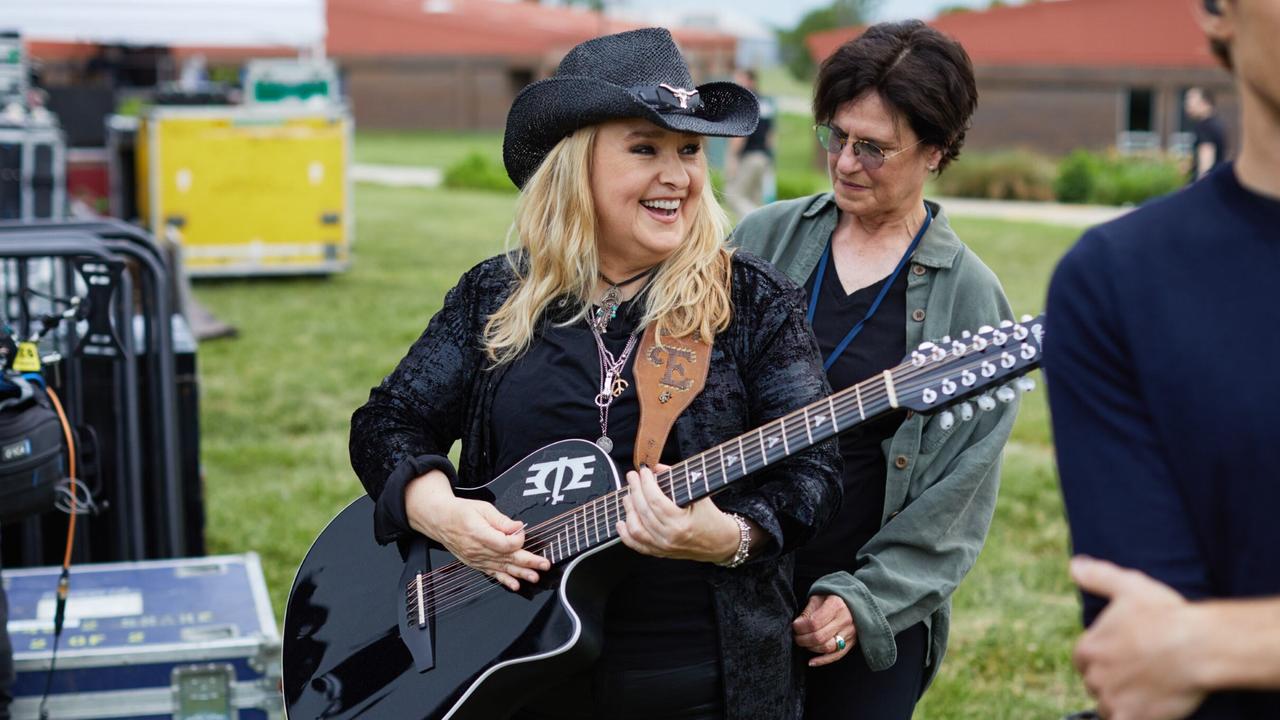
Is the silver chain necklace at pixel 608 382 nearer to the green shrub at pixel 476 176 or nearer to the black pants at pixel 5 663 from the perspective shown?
the black pants at pixel 5 663

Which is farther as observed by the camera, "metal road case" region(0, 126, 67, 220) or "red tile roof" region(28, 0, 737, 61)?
"red tile roof" region(28, 0, 737, 61)

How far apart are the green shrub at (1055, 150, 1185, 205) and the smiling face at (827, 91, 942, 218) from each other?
68.2 feet

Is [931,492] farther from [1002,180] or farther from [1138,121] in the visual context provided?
[1138,121]

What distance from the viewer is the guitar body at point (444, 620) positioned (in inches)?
98.0

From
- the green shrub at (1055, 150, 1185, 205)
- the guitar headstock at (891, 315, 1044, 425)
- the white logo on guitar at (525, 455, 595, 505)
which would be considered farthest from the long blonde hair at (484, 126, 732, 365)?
the green shrub at (1055, 150, 1185, 205)

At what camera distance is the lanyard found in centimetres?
291

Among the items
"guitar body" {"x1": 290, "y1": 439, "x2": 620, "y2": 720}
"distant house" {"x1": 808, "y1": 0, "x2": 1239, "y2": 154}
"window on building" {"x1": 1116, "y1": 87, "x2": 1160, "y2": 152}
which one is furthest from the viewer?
"window on building" {"x1": 1116, "y1": 87, "x2": 1160, "y2": 152}

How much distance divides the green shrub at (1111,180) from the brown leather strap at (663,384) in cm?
2140

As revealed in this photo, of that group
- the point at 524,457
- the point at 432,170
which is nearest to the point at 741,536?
the point at 524,457

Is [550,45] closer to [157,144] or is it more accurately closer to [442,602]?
[157,144]

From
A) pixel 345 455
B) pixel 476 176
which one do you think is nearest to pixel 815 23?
pixel 476 176

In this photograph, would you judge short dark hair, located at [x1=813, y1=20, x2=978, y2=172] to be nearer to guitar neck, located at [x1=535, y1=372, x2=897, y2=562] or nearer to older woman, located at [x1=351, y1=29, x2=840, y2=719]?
older woman, located at [x1=351, y1=29, x2=840, y2=719]

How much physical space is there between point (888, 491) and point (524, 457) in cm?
77

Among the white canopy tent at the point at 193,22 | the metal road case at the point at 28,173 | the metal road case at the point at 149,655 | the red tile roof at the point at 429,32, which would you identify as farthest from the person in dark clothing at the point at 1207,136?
the red tile roof at the point at 429,32
